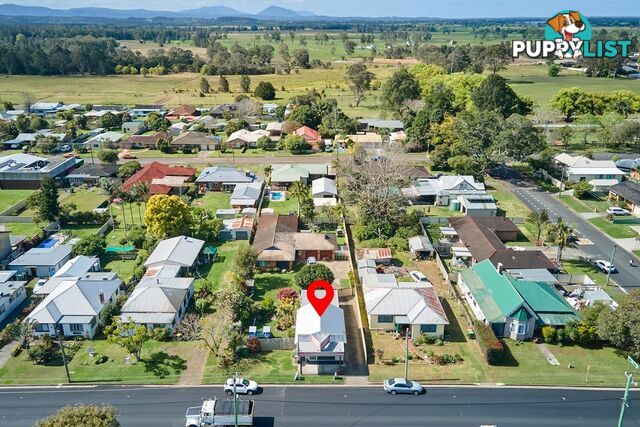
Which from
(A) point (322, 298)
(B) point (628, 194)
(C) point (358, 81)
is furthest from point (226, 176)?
(C) point (358, 81)

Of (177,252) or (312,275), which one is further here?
(177,252)

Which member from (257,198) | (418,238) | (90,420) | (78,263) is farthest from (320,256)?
(90,420)

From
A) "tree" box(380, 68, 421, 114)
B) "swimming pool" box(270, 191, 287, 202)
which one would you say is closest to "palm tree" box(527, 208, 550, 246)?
"swimming pool" box(270, 191, 287, 202)

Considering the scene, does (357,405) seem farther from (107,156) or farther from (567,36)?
(567,36)

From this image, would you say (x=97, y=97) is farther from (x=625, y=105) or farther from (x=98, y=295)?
(x=625, y=105)

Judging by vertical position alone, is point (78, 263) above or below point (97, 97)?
below

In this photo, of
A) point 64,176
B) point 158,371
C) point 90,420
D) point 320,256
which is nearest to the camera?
point 90,420

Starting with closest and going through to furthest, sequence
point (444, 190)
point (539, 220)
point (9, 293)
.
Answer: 1. point (9, 293)
2. point (539, 220)
3. point (444, 190)

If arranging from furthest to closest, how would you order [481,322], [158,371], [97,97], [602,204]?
1. [97,97]
2. [602,204]
3. [481,322]
4. [158,371]

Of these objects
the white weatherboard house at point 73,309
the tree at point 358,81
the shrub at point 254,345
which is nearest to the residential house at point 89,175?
the white weatherboard house at point 73,309
